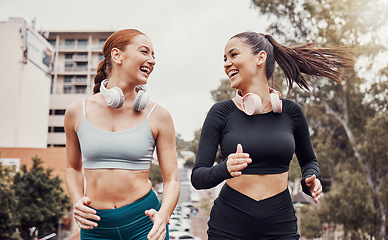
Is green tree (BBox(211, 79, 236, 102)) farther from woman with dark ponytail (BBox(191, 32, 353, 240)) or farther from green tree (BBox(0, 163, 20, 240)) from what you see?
woman with dark ponytail (BBox(191, 32, 353, 240))

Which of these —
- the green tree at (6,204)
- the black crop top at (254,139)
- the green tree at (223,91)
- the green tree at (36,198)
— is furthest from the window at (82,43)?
the black crop top at (254,139)

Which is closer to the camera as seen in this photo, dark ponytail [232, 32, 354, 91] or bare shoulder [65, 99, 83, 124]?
bare shoulder [65, 99, 83, 124]

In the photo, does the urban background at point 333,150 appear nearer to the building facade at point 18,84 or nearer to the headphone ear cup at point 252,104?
the headphone ear cup at point 252,104

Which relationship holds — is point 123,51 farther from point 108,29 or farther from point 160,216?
point 108,29

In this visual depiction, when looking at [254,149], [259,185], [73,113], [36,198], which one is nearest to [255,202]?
[259,185]

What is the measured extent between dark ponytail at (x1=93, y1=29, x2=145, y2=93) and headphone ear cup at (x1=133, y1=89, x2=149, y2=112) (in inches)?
15.1

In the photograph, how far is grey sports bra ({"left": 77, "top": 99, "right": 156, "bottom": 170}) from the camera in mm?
2482

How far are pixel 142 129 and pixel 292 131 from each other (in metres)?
→ 1.16

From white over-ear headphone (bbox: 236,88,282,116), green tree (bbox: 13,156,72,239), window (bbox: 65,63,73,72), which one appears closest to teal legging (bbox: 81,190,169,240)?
white over-ear headphone (bbox: 236,88,282,116)

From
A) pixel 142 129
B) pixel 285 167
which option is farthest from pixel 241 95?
pixel 142 129

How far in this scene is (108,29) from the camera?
62875mm

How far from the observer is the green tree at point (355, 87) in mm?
15656

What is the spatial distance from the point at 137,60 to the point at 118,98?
0.33 metres

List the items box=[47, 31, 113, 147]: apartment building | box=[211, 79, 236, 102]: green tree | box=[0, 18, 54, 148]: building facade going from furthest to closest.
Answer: box=[47, 31, 113, 147]: apartment building < box=[0, 18, 54, 148]: building facade < box=[211, 79, 236, 102]: green tree
